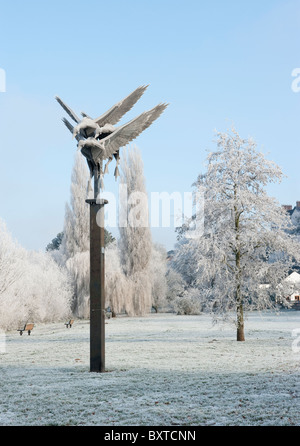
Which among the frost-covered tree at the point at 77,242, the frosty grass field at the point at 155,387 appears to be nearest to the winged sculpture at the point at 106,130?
the frosty grass field at the point at 155,387

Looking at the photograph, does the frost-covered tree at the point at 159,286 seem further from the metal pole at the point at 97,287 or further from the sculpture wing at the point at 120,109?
the metal pole at the point at 97,287

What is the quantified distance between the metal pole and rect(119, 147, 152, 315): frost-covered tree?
2498 centimetres

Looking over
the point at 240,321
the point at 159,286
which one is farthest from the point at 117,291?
the point at 240,321

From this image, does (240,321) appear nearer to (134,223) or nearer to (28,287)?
(28,287)

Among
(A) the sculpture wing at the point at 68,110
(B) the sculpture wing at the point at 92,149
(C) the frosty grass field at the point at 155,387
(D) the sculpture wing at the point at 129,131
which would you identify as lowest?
(C) the frosty grass field at the point at 155,387

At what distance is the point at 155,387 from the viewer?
308 inches

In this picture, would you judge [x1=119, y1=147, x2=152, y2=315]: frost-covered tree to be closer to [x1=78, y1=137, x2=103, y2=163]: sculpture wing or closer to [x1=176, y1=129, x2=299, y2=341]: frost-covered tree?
[x1=176, y1=129, x2=299, y2=341]: frost-covered tree

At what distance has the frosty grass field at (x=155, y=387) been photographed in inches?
233

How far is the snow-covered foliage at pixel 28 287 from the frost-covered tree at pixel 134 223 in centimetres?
456

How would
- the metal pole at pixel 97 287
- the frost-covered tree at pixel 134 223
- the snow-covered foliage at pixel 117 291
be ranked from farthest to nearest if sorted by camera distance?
the frost-covered tree at pixel 134 223 < the snow-covered foliage at pixel 117 291 < the metal pole at pixel 97 287

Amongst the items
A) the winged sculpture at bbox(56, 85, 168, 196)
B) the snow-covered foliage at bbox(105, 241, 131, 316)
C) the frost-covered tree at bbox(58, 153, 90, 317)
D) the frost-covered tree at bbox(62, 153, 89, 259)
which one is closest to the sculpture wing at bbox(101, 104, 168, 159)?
the winged sculpture at bbox(56, 85, 168, 196)

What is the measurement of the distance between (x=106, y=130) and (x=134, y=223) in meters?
26.3
